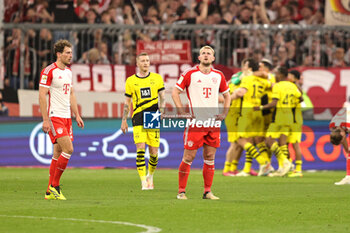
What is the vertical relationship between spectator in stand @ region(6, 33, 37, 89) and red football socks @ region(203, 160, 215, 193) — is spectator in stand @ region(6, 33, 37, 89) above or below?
above

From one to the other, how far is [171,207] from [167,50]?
10857mm

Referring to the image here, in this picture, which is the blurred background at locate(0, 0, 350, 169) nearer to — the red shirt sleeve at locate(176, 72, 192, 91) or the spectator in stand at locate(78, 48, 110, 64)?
the spectator in stand at locate(78, 48, 110, 64)

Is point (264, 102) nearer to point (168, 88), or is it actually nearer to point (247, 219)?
point (168, 88)

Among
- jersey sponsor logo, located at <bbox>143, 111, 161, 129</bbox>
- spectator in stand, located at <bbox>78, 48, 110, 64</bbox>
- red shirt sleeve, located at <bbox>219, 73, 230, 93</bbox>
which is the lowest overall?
jersey sponsor logo, located at <bbox>143, 111, 161, 129</bbox>

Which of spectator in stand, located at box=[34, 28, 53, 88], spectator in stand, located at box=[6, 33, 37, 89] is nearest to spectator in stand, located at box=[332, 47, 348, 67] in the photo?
spectator in stand, located at box=[34, 28, 53, 88]

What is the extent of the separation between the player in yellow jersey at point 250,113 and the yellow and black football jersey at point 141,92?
4.70 meters

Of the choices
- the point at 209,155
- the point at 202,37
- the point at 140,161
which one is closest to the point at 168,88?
the point at 202,37

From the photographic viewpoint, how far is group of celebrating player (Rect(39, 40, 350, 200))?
39.8 ft

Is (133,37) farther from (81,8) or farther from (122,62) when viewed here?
(81,8)

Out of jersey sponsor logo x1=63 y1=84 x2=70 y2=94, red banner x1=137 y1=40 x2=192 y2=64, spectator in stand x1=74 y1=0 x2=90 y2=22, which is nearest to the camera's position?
jersey sponsor logo x1=63 y1=84 x2=70 y2=94

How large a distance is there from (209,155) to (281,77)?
→ 737 cm

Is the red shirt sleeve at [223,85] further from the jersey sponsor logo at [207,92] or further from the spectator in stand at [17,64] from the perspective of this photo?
the spectator in stand at [17,64]

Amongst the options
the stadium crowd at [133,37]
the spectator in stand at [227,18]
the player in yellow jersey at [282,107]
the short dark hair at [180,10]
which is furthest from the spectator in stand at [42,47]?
the player in yellow jersey at [282,107]

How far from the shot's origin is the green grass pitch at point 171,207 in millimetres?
8930
